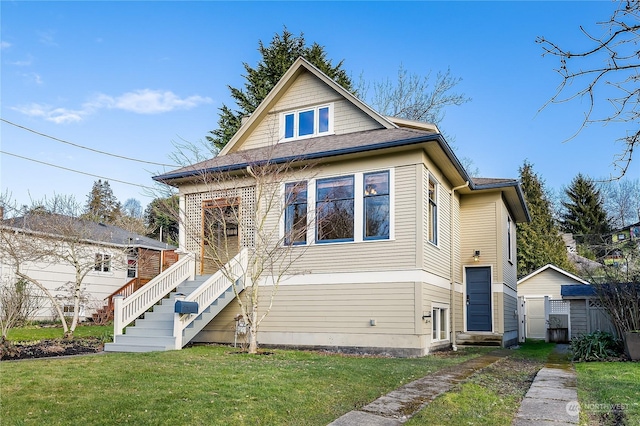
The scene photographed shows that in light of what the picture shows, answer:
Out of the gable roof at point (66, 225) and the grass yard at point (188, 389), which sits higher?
the gable roof at point (66, 225)

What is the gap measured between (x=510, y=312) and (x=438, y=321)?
5.48 meters

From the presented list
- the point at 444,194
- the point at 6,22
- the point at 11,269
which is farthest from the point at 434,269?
the point at 11,269

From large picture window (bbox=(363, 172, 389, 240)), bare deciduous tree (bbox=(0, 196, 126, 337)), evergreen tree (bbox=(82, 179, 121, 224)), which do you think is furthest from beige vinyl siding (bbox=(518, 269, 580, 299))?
evergreen tree (bbox=(82, 179, 121, 224))

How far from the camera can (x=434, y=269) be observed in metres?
12.7

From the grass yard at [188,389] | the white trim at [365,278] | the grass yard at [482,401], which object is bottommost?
the grass yard at [482,401]

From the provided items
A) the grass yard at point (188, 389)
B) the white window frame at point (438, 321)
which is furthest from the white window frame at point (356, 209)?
the grass yard at point (188, 389)

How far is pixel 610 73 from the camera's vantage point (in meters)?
3.70

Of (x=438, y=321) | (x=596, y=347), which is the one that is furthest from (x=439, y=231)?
(x=596, y=347)

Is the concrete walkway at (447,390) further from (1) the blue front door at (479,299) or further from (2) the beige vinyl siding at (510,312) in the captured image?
(2) the beige vinyl siding at (510,312)

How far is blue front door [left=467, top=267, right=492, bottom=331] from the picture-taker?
620 inches

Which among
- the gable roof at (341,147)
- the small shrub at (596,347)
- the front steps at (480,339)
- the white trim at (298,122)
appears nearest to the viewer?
the small shrub at (596,347)

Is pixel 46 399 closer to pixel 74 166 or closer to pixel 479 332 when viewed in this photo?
pixel 479 332

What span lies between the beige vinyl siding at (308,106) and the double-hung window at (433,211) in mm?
2202

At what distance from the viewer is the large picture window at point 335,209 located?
12.5m
